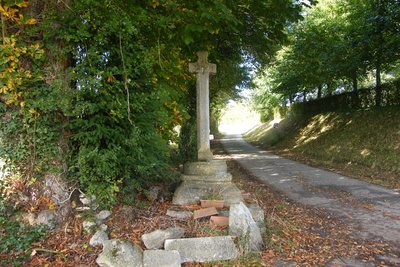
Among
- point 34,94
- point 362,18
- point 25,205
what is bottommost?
point 25,205

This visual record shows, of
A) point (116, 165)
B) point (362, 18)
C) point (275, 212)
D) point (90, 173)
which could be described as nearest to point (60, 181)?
point (90, 173)

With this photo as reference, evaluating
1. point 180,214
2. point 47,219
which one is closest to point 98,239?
point 47,219

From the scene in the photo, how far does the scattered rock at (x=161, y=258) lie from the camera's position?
13.8 feet

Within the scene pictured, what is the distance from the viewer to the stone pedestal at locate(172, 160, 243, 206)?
249 inches

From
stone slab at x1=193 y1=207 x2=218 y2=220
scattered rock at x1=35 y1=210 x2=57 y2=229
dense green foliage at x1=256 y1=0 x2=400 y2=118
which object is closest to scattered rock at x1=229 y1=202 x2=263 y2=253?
stone slab at x1=193 y1=207 x2=218 y2=220

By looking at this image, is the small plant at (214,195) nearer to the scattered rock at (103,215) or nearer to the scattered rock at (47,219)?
the scattered rock at (103,215)

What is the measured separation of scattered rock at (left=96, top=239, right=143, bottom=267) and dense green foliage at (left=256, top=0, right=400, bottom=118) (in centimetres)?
1245

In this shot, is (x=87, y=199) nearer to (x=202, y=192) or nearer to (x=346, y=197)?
(x=202, y=192)

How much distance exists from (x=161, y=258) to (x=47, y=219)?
6.59ft

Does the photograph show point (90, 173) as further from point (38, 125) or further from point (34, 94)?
point (34, 94)

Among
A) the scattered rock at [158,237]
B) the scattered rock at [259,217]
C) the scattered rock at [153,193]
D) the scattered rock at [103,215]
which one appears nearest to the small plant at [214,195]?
the scattered rock at [259,217]

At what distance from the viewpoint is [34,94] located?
16.4ft

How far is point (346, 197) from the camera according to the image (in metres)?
8.25

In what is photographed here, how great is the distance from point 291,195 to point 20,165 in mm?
6249
